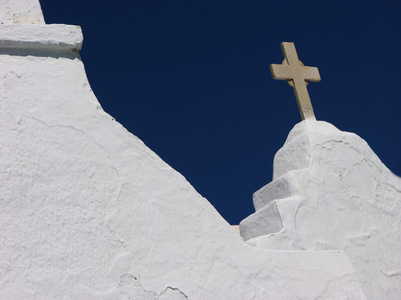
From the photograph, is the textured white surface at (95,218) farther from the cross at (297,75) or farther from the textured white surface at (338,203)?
the cross at (297,75)

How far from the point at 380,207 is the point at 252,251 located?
1534 mm

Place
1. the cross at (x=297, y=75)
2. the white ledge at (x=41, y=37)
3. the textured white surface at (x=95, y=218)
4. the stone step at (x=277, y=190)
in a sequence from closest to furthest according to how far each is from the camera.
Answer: the textured white surface at (x=95, y=218) < the white ledge at (x=41, y=37) < the stone step at (x=277, y=190) < the cross at (x=297, y=75)

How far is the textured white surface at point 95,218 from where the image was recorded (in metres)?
2.12

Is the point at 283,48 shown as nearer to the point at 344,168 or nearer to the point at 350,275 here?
the point at 344,168

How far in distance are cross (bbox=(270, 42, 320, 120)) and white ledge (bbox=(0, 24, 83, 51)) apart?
1.93 meters

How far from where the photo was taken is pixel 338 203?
3.56m

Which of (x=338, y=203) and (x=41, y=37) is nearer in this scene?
(x=41, y=37)

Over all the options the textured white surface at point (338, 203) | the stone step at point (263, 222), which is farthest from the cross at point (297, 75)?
the stone step at point (263, 222)

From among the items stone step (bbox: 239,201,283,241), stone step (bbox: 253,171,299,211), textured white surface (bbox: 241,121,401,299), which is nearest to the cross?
textured white surface (bbox: 241,121,401,299)

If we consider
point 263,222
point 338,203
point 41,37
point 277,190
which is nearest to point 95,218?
point 41,37

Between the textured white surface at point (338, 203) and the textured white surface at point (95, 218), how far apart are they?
0.57 metres

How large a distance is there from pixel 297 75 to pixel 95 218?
242 cm

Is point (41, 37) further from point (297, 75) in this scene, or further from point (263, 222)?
point (297, 75)

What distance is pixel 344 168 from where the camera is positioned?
375 centimetres
